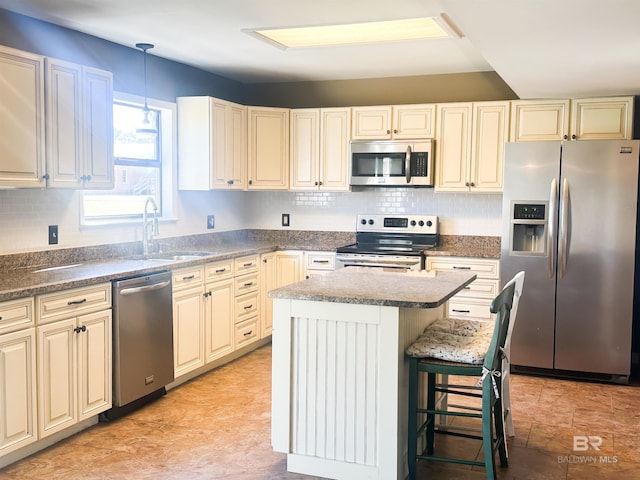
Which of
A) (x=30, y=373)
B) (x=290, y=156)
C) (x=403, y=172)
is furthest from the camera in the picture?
(x=290, y=156)

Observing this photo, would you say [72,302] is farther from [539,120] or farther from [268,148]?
[539,120]

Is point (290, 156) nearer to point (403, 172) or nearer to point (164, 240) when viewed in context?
point (403, 172)

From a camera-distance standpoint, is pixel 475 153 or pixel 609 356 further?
pixel 475 153

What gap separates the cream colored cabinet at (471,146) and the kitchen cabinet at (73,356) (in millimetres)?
3040

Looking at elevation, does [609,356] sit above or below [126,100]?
below

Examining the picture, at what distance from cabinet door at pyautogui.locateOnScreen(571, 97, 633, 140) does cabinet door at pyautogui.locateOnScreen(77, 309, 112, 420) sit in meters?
3.70

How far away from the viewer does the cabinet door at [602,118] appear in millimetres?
5023

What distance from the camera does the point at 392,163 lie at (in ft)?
18.8

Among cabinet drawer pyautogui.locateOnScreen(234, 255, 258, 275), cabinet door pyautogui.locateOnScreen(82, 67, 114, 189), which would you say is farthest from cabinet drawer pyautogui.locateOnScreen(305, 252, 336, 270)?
cabinet door pyautogui.locateOnScreen(82, 67, 114, 189)

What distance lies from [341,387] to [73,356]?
149 centimetres

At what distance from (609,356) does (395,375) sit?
258 centimetres

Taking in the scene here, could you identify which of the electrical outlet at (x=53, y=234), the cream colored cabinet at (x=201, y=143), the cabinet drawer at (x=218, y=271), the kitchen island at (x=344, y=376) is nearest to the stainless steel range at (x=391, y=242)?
the cabinet drawer at (x=218, y=271)

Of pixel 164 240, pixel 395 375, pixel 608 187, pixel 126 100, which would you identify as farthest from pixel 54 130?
pixel 608 187

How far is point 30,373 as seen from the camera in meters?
3.29
